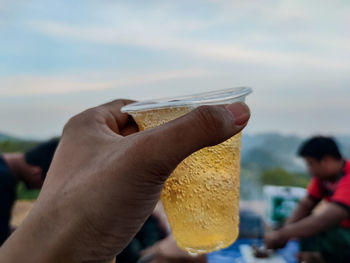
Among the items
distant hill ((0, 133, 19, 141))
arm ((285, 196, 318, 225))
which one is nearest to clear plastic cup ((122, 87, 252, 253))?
arm ((285, 196, 318, 225))

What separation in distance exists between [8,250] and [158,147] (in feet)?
1.15

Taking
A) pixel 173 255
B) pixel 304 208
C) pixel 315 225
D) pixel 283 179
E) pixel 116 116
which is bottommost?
pixel 283 179

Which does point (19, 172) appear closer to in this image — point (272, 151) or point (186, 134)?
point (186, 134)

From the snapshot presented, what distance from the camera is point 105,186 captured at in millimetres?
661

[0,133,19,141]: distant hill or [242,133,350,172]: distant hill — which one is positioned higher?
[0,133,19,141]: distant hill

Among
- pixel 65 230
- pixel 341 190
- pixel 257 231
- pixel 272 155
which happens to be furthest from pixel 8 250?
pixel 272 155

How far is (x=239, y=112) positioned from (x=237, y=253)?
2301mm

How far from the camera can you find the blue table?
2589mm

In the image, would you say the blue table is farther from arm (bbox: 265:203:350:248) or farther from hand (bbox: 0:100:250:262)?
hand (bbox: 0:100:250:262)

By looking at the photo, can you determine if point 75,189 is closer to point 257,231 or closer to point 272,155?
point 257,231

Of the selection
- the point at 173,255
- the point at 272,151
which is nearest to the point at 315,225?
the point at 173,255

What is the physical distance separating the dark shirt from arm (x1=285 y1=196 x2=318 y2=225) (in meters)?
2.44

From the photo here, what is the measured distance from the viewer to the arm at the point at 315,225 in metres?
2.97

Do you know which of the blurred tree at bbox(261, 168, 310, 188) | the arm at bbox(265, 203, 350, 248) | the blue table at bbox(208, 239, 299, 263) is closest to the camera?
the blue table at bbox(208, 239, 299, 263)
